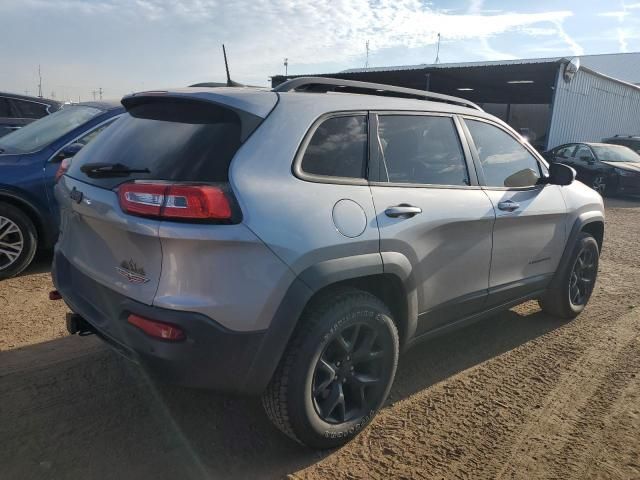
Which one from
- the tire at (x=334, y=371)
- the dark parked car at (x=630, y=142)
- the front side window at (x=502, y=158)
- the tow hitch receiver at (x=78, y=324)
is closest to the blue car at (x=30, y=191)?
the tow hitch receiver at (x=78, y=324)

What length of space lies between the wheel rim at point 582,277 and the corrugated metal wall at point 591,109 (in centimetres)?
1369

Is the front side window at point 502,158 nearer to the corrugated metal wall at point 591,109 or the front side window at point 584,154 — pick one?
the front side window at point 584,154

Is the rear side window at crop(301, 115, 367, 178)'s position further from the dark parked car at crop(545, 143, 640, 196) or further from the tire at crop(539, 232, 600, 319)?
the dark parked car at crop(545, 143, 640, 196)

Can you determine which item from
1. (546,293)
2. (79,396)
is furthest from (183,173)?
(546,293)

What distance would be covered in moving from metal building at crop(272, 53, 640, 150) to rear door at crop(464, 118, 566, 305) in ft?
46.0

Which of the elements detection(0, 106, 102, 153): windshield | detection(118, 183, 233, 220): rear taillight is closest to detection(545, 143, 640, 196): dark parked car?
detection(0, 106, 102, 153): windshield

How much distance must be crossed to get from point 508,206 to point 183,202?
232 cm

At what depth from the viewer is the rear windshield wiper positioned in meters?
2.40

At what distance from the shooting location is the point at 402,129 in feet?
9.78

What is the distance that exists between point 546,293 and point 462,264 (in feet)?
4.98

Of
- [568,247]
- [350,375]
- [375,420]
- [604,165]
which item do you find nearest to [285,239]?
[350,375]

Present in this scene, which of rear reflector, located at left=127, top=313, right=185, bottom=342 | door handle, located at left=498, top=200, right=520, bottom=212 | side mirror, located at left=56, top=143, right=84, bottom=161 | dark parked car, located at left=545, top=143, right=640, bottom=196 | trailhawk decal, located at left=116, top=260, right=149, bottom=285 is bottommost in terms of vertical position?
dark parked car, located at left=545, top=143, right=640, bottom=196

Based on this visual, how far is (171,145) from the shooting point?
234cm

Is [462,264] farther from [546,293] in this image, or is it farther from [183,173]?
[183,173]
